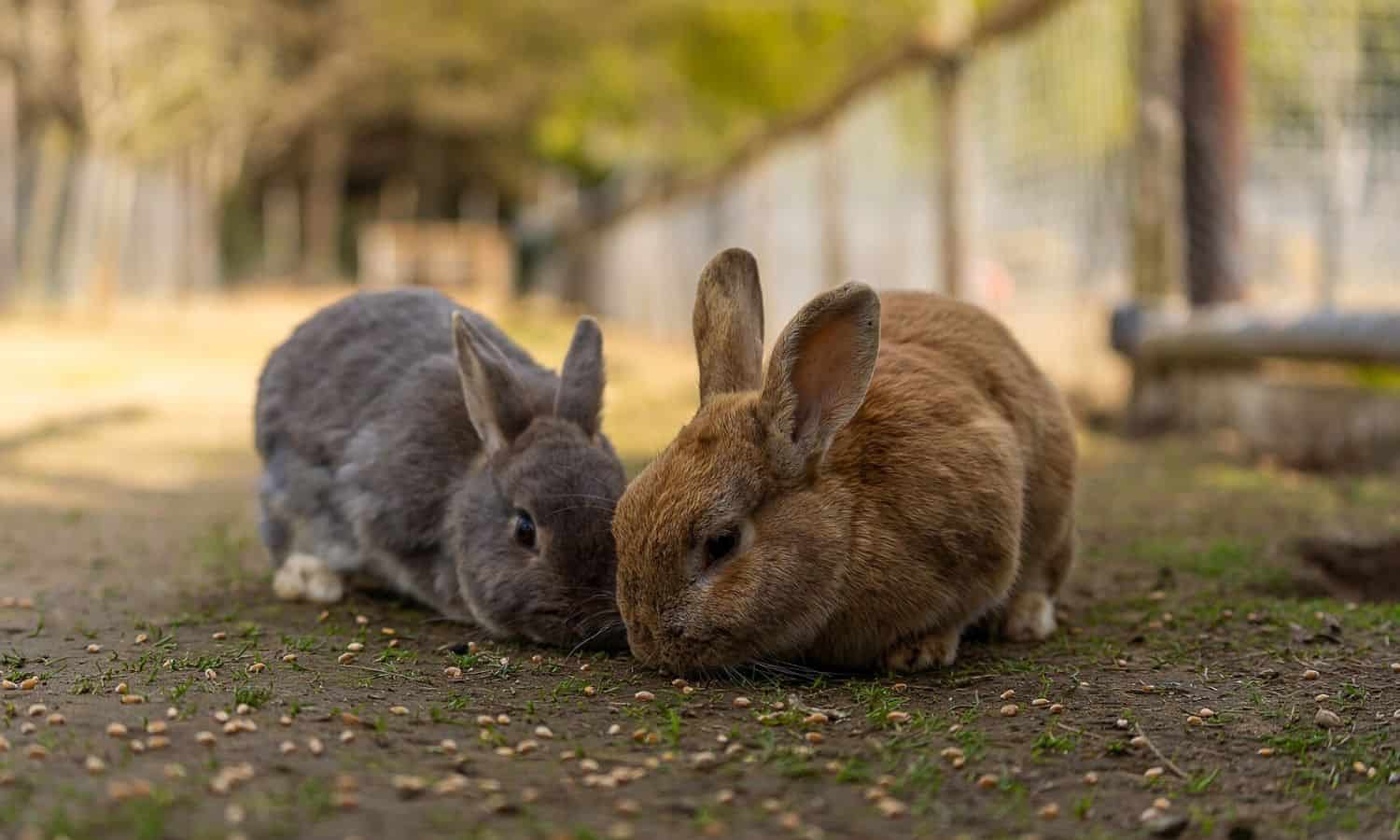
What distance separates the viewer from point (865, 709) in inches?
139

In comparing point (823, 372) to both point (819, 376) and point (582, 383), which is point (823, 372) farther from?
point (582, 383)

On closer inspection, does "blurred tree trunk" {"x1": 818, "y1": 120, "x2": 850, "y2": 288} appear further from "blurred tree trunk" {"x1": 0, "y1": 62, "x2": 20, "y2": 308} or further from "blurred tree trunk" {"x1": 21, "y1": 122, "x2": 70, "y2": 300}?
"blurred tree trunk" {"x1": 21, "y1": 122, "x2": 70, "y2": 300}

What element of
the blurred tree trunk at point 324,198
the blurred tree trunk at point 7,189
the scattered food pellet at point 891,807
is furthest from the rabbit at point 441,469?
the blurred tree trunk at point 324,198

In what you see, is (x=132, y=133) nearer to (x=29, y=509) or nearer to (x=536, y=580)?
(x=29, y=509)

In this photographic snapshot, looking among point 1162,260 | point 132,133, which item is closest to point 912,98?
point 1162,260

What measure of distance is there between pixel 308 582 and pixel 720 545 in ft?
6.27

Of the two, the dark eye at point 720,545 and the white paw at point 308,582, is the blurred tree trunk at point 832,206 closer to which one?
the white paw at point 308,582

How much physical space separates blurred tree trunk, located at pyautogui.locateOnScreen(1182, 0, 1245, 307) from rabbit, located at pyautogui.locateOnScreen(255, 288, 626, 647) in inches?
210

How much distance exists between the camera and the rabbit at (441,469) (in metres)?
4.20

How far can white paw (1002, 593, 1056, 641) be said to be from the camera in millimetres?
4379

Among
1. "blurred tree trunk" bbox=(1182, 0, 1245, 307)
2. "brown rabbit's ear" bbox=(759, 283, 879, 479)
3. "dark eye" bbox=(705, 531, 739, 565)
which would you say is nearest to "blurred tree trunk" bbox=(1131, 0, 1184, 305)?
"blurred tree trunk" bbox=(1182, 0, 1245, 307)

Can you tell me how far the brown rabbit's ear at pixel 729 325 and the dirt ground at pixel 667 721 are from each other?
0.86 m

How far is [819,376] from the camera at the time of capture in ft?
12.5

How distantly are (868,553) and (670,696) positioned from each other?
0.64 m
